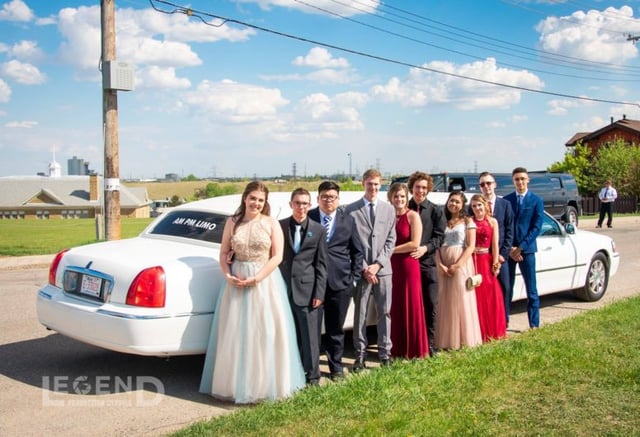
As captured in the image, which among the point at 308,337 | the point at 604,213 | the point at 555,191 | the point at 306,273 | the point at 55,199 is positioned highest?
the point at 555,191

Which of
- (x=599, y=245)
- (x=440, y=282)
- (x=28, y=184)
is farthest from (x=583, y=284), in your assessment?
(x=28, y=184)

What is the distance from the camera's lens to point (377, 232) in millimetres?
5953

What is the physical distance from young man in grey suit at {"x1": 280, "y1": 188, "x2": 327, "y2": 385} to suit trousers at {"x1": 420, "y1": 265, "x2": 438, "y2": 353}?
130 cm

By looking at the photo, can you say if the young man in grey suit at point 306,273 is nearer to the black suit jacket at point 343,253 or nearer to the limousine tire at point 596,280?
the black suit jacket at point 343,253

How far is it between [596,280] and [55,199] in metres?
118

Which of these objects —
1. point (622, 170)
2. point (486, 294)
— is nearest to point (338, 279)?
point (486, 294)

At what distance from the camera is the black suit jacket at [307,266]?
542 cm

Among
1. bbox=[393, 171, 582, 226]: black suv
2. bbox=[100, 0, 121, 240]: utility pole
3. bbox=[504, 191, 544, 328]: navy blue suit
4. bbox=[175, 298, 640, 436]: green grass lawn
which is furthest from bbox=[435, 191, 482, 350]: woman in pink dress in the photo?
bbox=[393, 171, 582, 226]: black suv

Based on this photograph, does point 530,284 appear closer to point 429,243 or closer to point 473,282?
point 473,282

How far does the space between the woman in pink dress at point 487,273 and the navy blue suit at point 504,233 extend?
284 millimetres

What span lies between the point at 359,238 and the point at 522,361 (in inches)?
70.3

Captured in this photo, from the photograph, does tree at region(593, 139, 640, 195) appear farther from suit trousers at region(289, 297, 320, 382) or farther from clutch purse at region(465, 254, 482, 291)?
suit trousers at region(289, 297, 320, 382)

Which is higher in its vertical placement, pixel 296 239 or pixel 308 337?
pixel 296 239

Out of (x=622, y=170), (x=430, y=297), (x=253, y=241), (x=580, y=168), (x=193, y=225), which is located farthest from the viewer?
(x=580, y=168)
